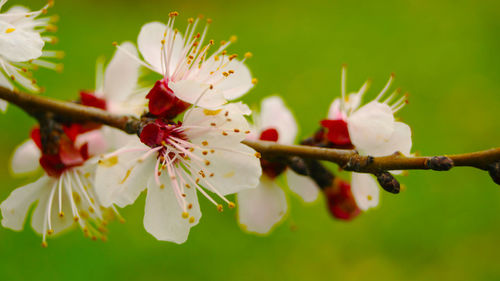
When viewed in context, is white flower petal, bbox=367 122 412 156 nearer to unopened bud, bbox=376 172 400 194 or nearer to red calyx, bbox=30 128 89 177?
unopened bud, bbox=376 172 400 194

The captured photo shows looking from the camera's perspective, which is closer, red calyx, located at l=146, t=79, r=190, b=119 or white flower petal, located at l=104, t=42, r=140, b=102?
red calyx, located at l=146, t=79, r=190, b=119

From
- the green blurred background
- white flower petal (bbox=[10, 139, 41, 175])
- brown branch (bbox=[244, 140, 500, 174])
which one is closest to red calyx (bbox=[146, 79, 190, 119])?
brown branch (bbox=[244, 140, 500, 174])

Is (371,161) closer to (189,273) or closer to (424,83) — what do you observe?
(189,273)

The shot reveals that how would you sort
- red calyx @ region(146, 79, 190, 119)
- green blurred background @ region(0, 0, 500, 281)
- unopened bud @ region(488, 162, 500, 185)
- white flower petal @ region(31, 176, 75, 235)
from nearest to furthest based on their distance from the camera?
unopened bud @ region(488, 162, 500, 185) → red calyx @ region(146, 79, 190, 119) → white flower petal @ region(31, 176, 75, 235) → green blurred background @ region(0, 0, 500, 281)

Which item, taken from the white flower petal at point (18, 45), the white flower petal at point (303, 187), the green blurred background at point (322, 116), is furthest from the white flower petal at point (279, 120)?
the green blurred background at point (322, 116)

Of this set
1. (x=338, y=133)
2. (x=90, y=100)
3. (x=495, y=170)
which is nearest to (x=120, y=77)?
(x=90, y=100)

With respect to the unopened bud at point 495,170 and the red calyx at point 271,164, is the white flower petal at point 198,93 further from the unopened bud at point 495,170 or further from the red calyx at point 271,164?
the unopened bud at point 495,170
